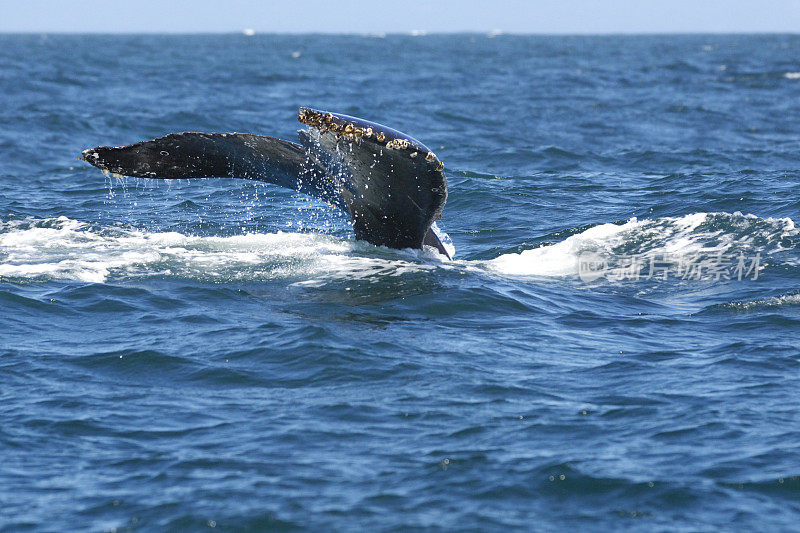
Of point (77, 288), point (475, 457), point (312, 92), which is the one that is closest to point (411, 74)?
point (312, 92)

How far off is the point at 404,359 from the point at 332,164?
2324 millimetres

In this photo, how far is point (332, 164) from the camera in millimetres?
9539

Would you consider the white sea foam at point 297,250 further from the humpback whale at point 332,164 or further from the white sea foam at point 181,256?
the humpback whale at point 332,164

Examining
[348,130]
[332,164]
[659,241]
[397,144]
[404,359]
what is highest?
[348,130]

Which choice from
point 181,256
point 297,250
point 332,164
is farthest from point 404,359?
point 181,256

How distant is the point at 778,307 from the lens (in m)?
9.75

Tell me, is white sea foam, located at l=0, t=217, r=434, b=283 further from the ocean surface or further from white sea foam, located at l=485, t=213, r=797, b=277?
white sea foam, located at l=485, t=213, r=797, b=277

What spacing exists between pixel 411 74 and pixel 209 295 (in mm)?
42060

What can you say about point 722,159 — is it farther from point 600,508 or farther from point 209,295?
point 600,508

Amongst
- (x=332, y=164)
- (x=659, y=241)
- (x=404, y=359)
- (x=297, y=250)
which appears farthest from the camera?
(x=659, y=241)

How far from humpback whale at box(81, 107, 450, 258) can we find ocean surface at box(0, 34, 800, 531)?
0.76 meters

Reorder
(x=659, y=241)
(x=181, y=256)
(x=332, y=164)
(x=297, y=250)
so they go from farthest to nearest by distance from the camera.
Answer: (x=659, y=241), (x=297, y=250), (x=181, y=256), (x=332, y=164)

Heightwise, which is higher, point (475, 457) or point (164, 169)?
point (164, 169)

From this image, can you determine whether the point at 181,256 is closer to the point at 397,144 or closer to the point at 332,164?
the point at 332,164
